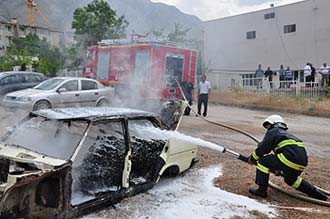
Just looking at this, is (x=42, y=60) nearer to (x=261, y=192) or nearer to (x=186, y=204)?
(x=186, y=204)

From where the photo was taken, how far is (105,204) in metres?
4.09

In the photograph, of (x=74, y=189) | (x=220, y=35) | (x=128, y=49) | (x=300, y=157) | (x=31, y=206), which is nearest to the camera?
(x=31, y=206)

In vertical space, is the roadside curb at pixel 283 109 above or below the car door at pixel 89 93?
below

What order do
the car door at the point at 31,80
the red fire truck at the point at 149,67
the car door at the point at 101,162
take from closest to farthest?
the car door at the point at 101,162 < the red fire truck at the point at 149,67 < the car door at the point at 31,80

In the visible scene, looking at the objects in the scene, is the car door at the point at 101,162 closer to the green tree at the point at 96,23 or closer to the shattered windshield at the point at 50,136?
the shattered windshield at the point at 50,136

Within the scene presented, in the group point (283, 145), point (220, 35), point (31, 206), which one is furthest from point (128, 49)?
point (220, 35)

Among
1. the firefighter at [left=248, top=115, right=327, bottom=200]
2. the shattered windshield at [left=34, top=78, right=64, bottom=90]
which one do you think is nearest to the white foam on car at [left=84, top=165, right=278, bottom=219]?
the firefighter at [left=248, top=115, right=327, bottom=200]

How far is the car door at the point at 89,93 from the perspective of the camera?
12.0 meters

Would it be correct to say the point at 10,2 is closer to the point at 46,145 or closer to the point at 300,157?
the point at 46,145

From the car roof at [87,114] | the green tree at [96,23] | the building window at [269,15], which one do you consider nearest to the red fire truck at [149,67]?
the car roof at [87,114]

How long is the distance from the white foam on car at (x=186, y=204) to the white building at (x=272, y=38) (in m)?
19.0

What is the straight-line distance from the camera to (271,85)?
60.5ft

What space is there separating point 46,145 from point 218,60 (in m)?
25.2

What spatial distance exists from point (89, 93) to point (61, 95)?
1.07 metres
